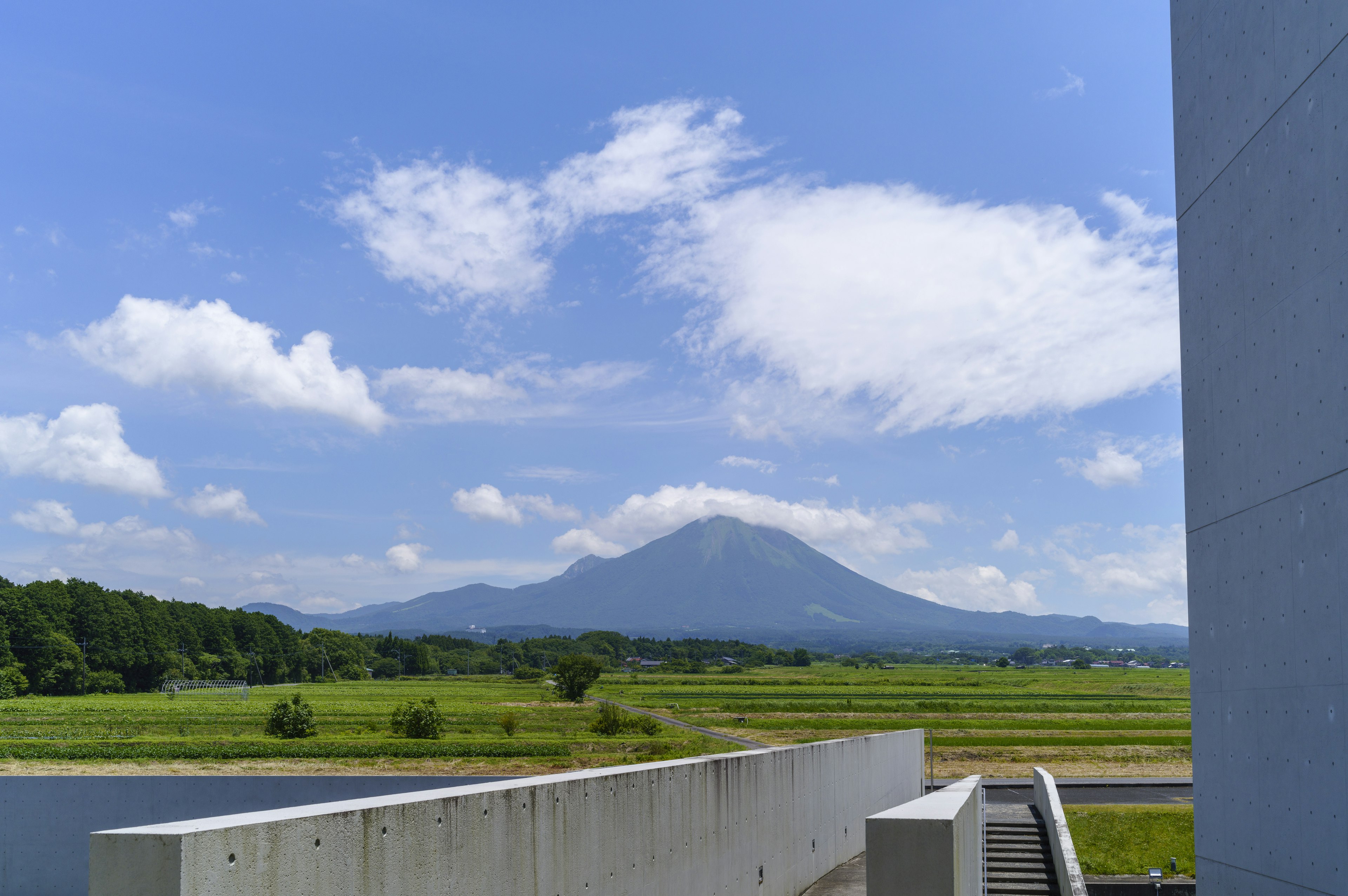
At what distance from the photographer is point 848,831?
1525 cm

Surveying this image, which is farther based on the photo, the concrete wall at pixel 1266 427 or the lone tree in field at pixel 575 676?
the lone tree in field at pixel 575 676

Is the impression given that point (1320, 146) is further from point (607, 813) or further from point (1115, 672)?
point (1115, 672)

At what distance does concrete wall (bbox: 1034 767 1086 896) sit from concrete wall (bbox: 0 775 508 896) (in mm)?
14199

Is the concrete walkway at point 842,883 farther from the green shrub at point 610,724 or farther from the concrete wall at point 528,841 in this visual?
the green shrub at point 610,724

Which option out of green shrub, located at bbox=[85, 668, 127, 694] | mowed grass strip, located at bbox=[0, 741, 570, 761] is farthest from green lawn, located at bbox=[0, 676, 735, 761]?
green shrub, located at bbox=[85, 668, 127, 694]

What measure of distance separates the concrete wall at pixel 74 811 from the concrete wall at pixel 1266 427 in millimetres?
17553

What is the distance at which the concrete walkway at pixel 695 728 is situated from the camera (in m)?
52.9

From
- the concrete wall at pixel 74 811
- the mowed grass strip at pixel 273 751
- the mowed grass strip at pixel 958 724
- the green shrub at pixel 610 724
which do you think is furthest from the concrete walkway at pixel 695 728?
the concrete wall at pixel 74 811

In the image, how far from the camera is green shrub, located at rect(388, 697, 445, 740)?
4631 centimetres

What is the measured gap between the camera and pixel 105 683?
89.0m

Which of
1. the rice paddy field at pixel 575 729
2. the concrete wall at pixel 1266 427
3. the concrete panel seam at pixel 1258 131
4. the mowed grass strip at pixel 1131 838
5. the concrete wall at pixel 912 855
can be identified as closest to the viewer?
the concrete wall at pixel 912 855

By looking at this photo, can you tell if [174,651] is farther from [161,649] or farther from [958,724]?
[958,724]

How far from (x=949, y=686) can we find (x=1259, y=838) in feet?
335

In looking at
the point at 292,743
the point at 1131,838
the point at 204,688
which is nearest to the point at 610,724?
the point at 292,743
